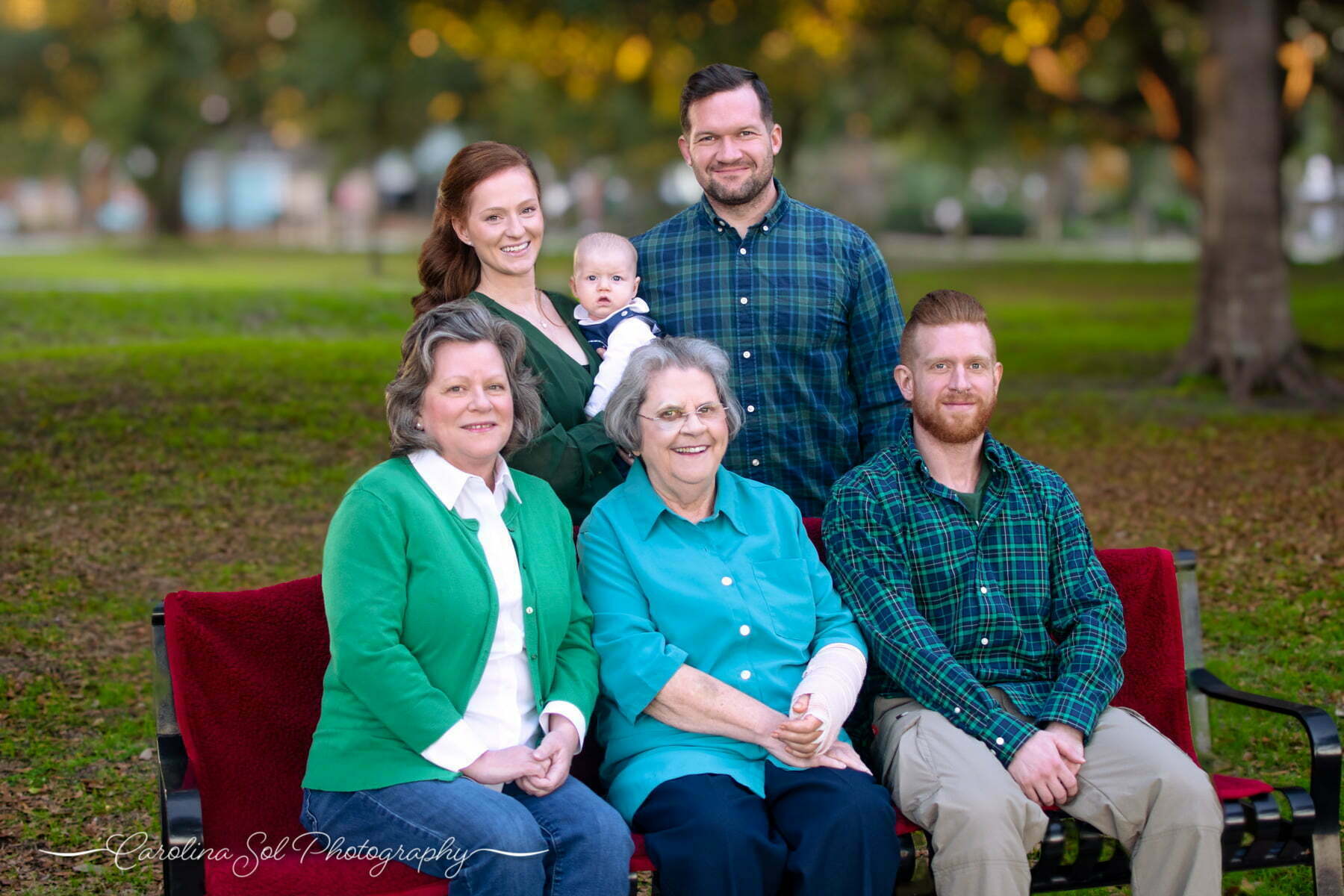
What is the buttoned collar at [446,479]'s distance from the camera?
3574mm

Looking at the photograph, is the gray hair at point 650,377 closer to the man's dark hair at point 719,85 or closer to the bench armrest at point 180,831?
the man's dark hair at point 719,85

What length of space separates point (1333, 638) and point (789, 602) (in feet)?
14.1

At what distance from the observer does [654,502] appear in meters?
3.80

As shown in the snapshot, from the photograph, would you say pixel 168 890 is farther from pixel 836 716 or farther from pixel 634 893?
pixel 836 716

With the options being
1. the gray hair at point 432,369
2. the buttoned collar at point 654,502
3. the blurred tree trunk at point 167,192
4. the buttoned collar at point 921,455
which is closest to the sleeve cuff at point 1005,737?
the buttoned collar at point 921,455

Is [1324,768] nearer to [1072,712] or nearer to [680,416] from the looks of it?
[1072,712]

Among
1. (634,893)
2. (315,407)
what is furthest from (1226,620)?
(315,407)

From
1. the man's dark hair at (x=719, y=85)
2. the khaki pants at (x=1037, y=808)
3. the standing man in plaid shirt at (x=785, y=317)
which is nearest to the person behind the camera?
the khaki pants at (x=1037, y=808)

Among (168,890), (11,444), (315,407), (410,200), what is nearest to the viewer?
(168,890)

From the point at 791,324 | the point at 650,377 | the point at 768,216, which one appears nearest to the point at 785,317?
the point at 791,324

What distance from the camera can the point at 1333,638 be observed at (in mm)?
6914

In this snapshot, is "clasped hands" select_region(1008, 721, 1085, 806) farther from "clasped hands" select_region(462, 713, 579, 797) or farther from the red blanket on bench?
"clasped hands" select_region(462, 713, 579, 797)

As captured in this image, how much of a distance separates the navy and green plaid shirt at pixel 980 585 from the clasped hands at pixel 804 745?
297mm

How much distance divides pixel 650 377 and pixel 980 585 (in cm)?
105
